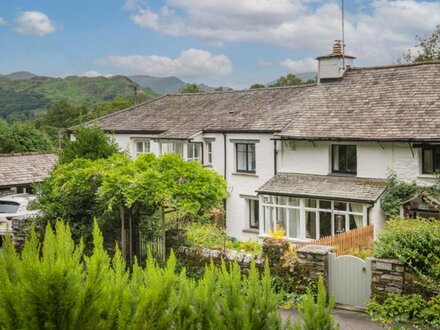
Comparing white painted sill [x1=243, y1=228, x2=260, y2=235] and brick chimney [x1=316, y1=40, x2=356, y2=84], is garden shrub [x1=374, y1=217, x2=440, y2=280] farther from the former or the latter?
brick chimney [x1=316, y1=40, x2=356, y2=84]

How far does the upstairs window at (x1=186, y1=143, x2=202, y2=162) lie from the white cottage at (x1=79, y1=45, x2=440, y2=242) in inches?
2.1

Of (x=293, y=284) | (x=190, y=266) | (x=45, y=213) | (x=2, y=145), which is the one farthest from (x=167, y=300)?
(x=2, y=145)

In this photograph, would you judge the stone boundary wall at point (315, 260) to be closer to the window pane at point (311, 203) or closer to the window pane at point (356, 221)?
the window pane at point (356, 221)

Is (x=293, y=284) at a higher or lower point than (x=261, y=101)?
lower

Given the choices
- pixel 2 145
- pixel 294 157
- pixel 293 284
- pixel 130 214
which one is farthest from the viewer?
pixel 2 145

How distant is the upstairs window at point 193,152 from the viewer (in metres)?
28.7

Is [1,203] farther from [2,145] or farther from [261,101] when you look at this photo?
[2,145]

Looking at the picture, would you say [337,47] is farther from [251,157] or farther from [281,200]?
[281,200]

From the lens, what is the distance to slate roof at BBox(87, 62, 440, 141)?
71.9 feet

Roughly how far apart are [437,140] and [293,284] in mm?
9433

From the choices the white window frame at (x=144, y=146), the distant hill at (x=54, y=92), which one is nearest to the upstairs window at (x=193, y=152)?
the white window frame at (x=144, y=146)

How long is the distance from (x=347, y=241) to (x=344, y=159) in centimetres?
788

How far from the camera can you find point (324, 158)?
77.0 feet

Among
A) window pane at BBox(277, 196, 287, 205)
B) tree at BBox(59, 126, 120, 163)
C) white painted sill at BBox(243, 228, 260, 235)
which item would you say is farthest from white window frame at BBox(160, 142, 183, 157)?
tree at BBox(59, 126, 120, 163)
